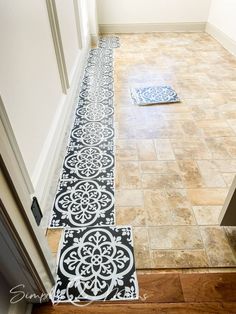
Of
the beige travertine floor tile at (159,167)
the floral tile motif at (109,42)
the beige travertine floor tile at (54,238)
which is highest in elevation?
the floral tile motif at (109,42)

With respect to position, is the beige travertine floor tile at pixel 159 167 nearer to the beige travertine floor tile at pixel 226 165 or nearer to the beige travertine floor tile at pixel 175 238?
the beige travertine floor tile at pixel 226 165

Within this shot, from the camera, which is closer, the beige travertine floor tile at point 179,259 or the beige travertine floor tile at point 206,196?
the beige travertine floor tile at point 179,259

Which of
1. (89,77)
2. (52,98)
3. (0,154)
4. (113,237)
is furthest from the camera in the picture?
(89,77)

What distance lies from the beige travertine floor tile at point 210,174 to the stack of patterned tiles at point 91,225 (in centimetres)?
56

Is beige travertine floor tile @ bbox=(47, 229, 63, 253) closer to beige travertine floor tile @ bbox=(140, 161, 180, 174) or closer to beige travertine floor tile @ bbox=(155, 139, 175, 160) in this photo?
beige travertine floor tile @ bbox=(140, 161, 180, 174)

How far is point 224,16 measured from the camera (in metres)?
→ 3.21

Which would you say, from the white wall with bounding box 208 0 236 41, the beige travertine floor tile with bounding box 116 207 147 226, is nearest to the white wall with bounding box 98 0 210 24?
the white wall with bounding box 208 0 236 41

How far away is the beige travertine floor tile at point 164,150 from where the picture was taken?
1.53 metres

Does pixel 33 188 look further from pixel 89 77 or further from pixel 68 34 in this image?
pixel 89 77

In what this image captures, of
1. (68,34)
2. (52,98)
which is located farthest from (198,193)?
(68,34)

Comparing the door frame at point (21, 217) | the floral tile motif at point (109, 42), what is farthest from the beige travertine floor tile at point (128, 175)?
the floral tile motif at point (109, 42)

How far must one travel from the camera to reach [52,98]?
150cm

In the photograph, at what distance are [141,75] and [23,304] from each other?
2.32 metres

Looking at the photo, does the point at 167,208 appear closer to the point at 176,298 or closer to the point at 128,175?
the point at 128,175
